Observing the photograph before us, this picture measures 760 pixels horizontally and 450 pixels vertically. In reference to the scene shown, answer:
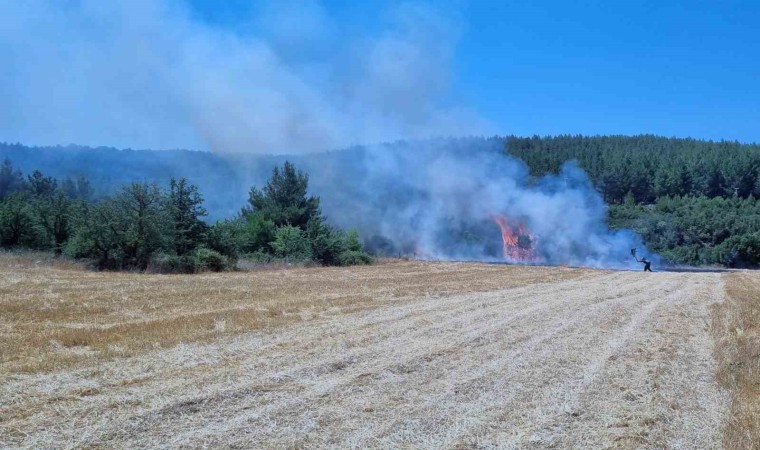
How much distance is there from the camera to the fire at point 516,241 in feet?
158

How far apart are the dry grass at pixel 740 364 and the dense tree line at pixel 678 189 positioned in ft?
138

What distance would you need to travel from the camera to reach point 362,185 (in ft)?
224

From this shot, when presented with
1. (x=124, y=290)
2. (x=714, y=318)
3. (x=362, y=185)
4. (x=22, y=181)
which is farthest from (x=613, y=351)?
(x=22, y=181)

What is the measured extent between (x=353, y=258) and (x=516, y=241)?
1617 cm

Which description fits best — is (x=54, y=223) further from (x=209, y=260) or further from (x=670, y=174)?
(x=670, y=174)

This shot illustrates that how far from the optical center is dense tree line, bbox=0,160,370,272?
28297 millimetres

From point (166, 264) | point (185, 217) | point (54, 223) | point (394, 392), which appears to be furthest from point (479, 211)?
point (394, 392)

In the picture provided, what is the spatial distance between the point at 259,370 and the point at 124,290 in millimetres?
11890

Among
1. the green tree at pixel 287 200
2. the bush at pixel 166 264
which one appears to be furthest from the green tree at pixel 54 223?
the green tree at pixel 287 200

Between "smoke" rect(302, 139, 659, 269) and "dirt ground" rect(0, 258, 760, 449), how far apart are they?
33071mm

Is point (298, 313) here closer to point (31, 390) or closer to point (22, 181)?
point (31, 390)

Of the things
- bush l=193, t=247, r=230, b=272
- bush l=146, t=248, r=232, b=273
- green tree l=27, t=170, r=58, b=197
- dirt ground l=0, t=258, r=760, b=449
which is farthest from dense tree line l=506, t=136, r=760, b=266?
green tree l=27, t=170, r=58, b=197

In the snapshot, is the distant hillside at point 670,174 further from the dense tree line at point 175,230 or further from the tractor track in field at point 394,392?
the tractor track in field at point 394,392

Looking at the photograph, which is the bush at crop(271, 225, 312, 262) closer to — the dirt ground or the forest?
the forest
